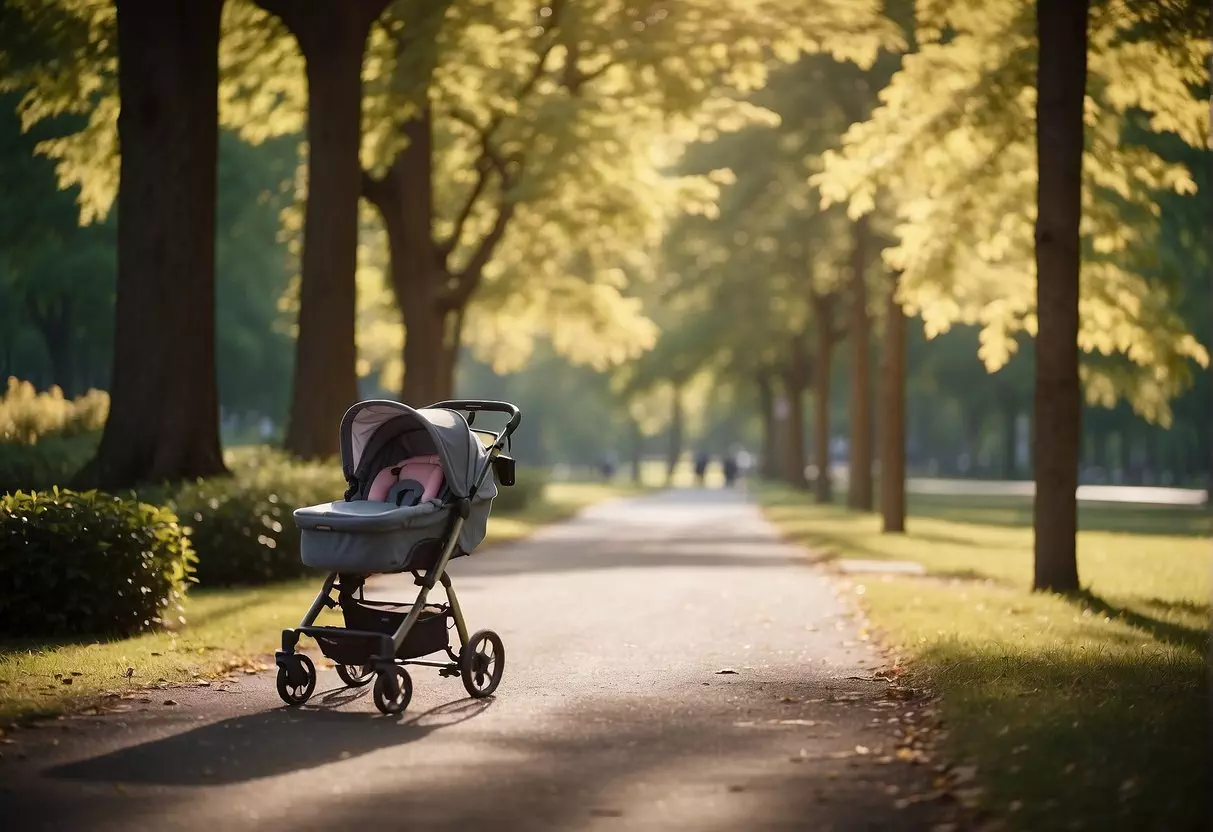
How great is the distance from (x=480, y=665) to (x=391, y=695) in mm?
933

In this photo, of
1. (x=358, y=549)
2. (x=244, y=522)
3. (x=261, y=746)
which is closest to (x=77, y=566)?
(x=358, y=549)

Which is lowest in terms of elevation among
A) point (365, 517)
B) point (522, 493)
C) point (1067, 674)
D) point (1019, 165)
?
point (1067, 674)

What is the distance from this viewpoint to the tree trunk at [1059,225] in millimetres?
15547

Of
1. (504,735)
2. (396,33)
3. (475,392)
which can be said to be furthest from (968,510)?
(475,392)

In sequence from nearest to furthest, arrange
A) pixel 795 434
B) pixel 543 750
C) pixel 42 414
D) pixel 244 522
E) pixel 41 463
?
pixel 543 750
pixel 244 522
pixel 41 463
pixel 42 414
pixel 795 434

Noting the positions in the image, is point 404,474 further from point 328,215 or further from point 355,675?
point 328,215

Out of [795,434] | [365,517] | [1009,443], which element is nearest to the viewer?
[365,517]

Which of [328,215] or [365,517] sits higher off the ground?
[328,215]

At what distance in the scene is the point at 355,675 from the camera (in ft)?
33.9

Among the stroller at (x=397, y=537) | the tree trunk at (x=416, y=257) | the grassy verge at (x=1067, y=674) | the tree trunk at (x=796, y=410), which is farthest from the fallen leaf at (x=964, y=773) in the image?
the tree trunk at (x=796, y=410)

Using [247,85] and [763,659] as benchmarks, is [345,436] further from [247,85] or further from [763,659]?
[247,85]

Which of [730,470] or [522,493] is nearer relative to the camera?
[522,493]

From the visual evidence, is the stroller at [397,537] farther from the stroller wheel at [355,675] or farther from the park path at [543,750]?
the park path at [543,750]

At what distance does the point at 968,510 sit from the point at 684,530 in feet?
45.5
